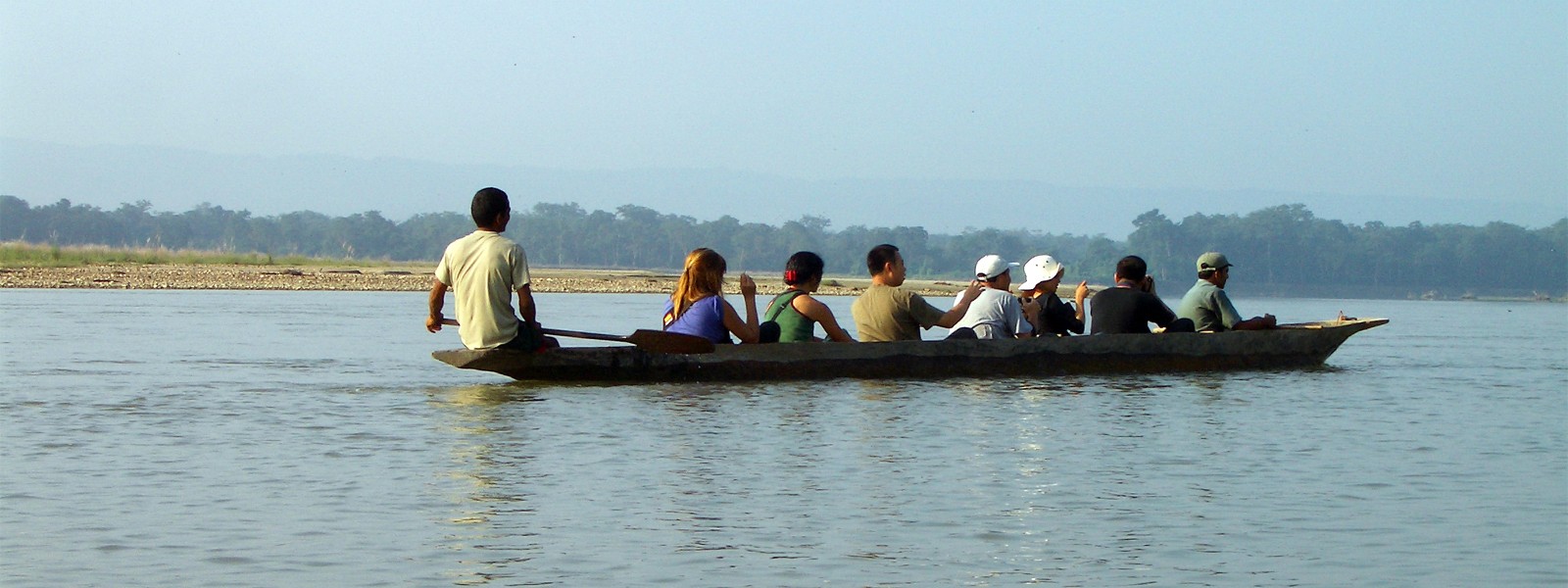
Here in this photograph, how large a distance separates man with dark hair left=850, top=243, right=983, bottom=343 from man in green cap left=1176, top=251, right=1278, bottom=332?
8.42 feet

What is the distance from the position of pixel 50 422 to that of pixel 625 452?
345cm

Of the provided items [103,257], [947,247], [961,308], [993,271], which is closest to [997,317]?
[961,308]

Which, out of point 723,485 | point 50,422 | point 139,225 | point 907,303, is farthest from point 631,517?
point 139,225

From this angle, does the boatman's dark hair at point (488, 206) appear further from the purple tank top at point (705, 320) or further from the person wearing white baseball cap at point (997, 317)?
the person wearing white baseball cap at point (997, 317)

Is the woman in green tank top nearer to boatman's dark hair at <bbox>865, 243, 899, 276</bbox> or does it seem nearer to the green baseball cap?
boatman's dark hair at <bbox>865, 243, 899, 276</bbox>

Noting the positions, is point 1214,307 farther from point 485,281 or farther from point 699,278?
point 485,281

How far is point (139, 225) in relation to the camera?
153125 mm

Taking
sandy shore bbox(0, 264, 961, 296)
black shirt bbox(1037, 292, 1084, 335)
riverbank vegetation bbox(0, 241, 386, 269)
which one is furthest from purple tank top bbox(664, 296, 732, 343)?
riverbank vegetation bbox(0, 241, 386, 269)

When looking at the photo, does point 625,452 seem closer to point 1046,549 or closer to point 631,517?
point 631,517

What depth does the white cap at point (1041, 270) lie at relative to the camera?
13727 millimetres

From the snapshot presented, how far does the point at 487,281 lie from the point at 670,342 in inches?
61.9

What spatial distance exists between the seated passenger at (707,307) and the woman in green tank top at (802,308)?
1.08 ft

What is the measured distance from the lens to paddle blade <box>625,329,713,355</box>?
42.2 feet

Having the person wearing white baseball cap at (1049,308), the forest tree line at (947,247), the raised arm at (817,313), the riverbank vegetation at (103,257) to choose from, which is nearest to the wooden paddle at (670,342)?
the raised arm at (817,313)
